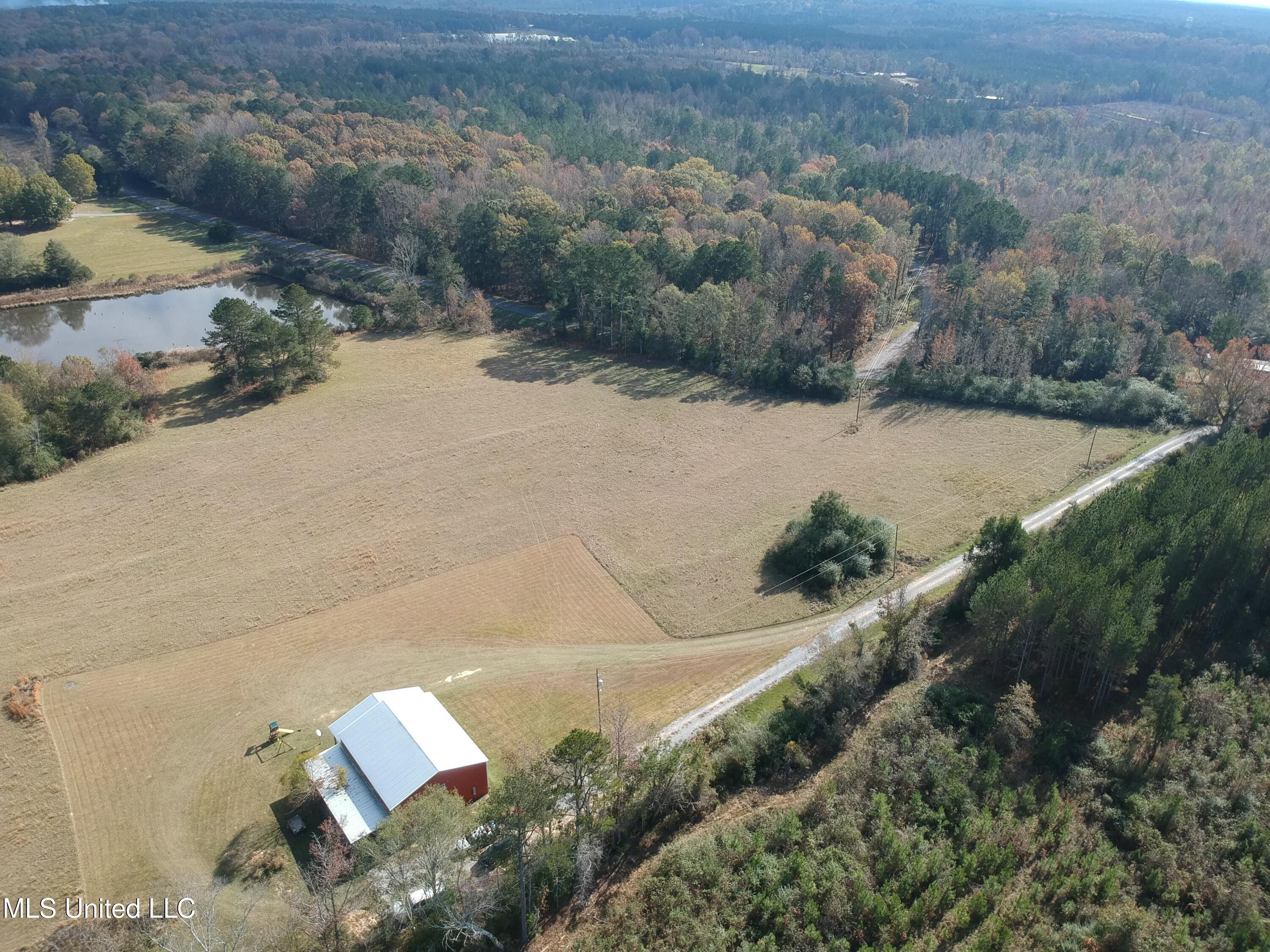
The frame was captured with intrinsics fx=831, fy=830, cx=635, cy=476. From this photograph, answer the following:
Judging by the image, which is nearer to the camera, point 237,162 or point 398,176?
point 398,176

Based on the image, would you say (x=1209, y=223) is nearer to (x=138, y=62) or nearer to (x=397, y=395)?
(x=397, y=395)

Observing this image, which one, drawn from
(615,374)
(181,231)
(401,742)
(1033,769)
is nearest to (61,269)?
(181,231)

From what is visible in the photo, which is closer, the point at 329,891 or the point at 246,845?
the point at 329,891

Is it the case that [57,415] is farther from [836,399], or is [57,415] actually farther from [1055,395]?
[1055,395]

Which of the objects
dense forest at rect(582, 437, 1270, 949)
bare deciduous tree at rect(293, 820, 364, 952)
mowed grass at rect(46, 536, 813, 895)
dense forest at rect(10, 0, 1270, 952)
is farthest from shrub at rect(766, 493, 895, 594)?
bare deciduous tree at rect(293, 820, 364, 952)

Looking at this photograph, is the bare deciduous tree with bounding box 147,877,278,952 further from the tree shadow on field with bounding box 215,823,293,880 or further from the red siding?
the red siding

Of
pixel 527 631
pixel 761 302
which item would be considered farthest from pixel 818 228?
pixel 527 631
